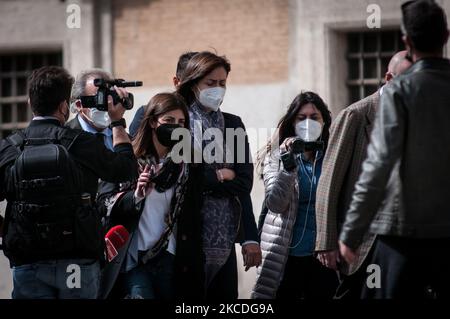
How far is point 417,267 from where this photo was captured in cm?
566

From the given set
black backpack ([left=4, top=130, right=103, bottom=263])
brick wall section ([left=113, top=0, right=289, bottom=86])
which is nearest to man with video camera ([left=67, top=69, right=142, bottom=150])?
black backpack ([left=4, top=130, right=103, bottom=263])

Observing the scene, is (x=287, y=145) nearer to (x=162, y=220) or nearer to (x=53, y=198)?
(x=162, y=220)

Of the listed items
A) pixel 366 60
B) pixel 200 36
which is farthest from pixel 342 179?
pixel 200 36

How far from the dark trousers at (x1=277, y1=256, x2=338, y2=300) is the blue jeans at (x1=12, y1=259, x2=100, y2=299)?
154 centimetres

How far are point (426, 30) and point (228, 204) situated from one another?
7.05 ft

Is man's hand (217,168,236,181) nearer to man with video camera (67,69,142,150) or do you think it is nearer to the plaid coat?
man with video camera (67,69,142,150)

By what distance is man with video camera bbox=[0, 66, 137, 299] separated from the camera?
6.57 meters

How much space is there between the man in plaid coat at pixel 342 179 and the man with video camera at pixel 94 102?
1.27 m

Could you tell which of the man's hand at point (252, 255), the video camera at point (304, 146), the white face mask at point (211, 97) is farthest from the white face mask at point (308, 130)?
the man's hand at point (252, 255)

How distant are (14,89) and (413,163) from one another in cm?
900

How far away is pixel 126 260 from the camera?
720 centimetres
